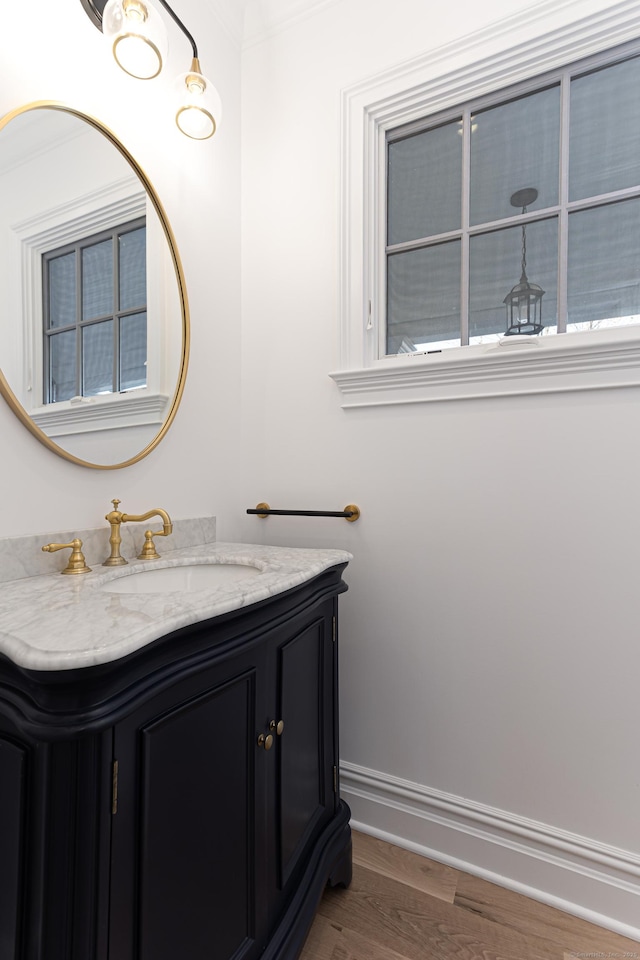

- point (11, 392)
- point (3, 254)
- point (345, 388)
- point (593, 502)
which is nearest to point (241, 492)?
point (345, 388)

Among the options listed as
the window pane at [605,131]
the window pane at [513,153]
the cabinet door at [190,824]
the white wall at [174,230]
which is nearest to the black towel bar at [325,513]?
the white wall at [174,230]

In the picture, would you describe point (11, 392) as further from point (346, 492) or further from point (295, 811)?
point (295, 811)

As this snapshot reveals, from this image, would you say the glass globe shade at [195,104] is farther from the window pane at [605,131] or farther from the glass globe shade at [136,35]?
the window pane at [605,131]

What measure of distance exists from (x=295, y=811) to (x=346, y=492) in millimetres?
886

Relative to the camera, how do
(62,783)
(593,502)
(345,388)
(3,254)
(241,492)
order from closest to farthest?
(62,783), (3,254), (593,502), (345,388), (241,492)

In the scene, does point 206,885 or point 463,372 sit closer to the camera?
point 206,885

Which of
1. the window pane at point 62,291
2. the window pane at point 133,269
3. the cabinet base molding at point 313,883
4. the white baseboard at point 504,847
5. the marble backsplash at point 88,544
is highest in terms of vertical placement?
the window pane at point 133,269

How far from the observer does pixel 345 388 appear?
158cm

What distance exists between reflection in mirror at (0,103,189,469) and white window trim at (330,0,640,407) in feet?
1.91

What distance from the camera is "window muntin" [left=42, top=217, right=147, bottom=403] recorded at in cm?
110

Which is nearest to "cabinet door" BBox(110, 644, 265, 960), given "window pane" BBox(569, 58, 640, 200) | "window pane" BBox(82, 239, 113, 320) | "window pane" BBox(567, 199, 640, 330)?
"window pane" BBox(82, 239, 113, 320)

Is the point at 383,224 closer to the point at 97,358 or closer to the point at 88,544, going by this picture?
the point at 97,358

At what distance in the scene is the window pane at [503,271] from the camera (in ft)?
4.52

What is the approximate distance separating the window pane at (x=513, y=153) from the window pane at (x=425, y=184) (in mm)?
58
